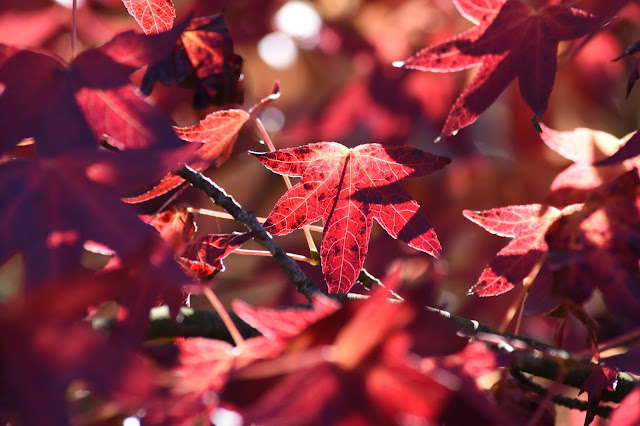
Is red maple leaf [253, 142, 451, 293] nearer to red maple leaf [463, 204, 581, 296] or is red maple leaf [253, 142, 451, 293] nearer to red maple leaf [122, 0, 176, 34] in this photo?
red maple leaf [463, 204, 581, 296]

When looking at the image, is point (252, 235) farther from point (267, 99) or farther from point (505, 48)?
point (505, 48)

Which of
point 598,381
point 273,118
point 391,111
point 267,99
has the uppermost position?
point 267,99

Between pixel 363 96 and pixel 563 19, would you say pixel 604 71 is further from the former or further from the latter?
pixel 563 19

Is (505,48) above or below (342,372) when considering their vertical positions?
above

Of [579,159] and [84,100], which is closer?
[84,100]

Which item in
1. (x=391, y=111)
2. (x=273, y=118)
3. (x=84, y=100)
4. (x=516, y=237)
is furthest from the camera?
(x=273, y=118)

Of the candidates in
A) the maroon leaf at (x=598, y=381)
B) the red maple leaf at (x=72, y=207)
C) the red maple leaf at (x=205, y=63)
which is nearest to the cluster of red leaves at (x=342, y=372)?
the red maple leaf at (x=72, y=207)

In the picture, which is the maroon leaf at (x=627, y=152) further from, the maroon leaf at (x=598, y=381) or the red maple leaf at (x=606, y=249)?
the maroon leaf at (x=598, y=381)

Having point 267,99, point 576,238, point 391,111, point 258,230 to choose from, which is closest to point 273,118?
point 391,111

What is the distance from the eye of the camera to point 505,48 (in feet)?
2.65

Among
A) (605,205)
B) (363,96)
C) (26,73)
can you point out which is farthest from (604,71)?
(26,73)

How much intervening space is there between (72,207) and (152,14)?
36 centimetres

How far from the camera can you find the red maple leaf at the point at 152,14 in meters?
0.77

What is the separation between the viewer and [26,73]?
63 centimetres
